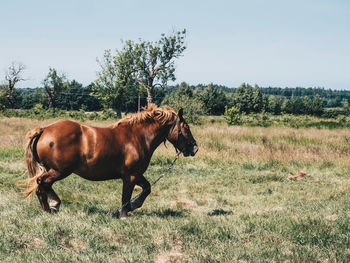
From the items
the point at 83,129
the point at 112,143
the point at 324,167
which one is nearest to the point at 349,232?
the point at 112,143

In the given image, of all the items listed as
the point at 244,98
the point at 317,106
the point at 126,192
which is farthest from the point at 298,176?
the point at 317,106

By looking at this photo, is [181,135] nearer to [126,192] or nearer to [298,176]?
[126,192]

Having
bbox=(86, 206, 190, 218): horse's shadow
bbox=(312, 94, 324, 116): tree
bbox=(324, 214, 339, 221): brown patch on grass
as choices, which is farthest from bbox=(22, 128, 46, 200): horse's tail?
bbox=(312, 94, 324, 116): tree

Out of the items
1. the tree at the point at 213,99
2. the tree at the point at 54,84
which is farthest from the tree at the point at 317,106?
the tree at the point at 54,84

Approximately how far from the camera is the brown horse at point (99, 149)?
15.3ft

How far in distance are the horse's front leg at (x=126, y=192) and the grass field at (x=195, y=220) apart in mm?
297

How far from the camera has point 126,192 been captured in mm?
5180

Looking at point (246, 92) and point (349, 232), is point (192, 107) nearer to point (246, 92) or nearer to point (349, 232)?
point (349, 232)

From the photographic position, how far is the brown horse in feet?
15.3

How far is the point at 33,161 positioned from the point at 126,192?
155 centimetres

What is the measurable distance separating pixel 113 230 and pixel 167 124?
208 cm

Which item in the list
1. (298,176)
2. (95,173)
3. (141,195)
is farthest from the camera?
(298,176)

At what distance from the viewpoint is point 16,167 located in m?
10.4

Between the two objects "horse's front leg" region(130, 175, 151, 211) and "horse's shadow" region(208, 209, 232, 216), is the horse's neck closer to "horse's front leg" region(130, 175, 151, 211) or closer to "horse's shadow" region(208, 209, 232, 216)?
"horse's front leg" region(130, 175, 151, 211)
